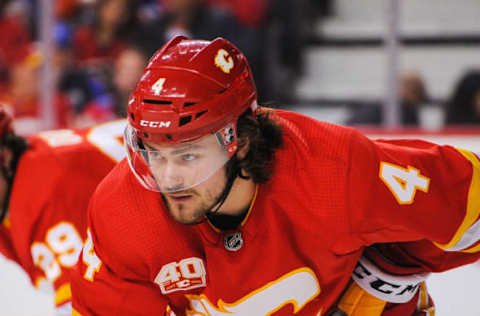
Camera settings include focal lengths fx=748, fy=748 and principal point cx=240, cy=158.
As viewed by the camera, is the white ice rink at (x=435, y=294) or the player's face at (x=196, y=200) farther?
the white ice rink at (x=435, y=294)

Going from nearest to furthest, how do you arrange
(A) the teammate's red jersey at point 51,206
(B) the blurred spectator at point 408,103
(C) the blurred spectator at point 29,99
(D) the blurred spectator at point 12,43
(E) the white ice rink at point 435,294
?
(A) the teammate's red jersey at point 51,206 < (E) the white ice rink at point 435,294 < (B) the blurred spectator at point 408,103 < (C) the blurred spectator at point 29,99 < (D) the blurred spectator at point 12,43

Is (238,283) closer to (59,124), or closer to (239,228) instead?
(239,228)

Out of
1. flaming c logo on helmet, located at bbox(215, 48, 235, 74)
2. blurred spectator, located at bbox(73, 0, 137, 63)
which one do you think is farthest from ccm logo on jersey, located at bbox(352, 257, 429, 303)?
blurred spectator, located at bbox(73, 0, 137, 63)

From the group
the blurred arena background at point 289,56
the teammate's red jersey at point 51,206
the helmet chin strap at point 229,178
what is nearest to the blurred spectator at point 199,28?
the blurred arena background at point 289,56

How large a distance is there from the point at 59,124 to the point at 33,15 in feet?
1.92

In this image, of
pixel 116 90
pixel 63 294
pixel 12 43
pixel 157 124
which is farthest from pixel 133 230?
pixel 12 43

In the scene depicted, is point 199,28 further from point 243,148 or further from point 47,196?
point 243,148

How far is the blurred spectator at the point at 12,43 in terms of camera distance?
3.94 meters

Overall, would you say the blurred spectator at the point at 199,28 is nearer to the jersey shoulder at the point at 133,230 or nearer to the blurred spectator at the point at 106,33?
the blurred spectator at the point at 106,33

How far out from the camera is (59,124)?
12.5 feet

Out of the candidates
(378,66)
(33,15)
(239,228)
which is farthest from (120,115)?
(239,228)

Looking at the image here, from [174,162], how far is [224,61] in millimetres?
240

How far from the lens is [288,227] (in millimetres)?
1639

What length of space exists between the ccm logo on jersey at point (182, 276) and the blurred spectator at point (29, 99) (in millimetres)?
2269
